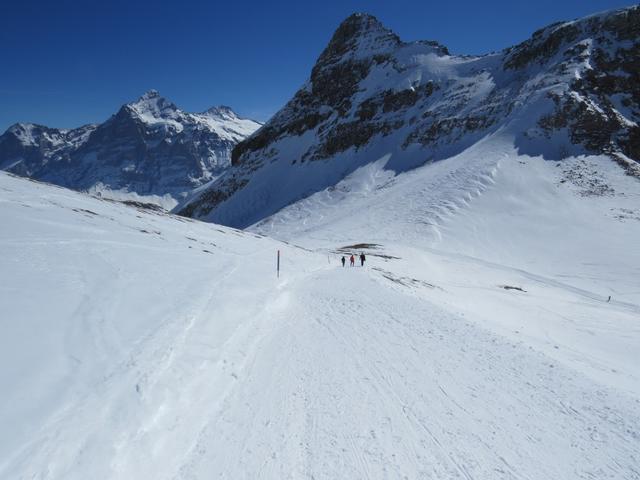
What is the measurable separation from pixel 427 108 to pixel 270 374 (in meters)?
85.6

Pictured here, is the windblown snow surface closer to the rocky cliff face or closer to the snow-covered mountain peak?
the rocky cliff face

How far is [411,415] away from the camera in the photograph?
648 centimetres

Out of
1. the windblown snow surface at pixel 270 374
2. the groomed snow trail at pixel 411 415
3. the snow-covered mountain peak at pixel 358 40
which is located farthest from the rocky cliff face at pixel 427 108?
the groomed snow trail at pixel 411 415

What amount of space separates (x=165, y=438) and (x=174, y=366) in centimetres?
184

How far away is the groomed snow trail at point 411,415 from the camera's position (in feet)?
17.5

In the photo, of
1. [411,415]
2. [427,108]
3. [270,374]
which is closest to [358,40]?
[427,108]

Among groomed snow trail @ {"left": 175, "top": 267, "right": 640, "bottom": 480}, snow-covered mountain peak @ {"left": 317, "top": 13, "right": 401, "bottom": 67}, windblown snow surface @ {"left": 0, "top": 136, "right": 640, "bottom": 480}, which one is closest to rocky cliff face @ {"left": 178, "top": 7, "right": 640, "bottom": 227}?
snow-covered mountain peak @ {"left": 317, "top": 13, "right": 401, "bottom": 67}

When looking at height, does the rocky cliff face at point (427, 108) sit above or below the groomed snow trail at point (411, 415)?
above

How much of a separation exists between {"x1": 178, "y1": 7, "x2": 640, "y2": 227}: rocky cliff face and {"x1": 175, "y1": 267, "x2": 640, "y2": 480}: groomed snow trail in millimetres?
58677

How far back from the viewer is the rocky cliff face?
59.3m

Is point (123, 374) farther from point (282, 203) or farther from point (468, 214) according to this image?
point (282, 203)

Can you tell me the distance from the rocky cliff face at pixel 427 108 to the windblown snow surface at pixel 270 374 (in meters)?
51.6

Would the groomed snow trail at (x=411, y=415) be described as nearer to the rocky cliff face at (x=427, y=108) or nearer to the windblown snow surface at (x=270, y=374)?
the windblown snow surface at (x=270, y=374)

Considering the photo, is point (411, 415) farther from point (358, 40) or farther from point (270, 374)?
point (358, 40)
